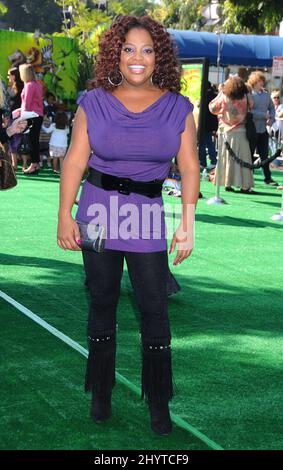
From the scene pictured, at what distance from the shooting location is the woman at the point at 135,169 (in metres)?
3.84

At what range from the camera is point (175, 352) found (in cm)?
555

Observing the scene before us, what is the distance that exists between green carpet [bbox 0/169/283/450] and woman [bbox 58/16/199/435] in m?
0.36

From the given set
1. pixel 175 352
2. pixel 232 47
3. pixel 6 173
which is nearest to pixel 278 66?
pixel 232 47

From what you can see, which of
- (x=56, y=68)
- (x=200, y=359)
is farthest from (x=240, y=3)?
(x=200, y=359)

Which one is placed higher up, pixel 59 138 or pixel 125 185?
pixel 125 185

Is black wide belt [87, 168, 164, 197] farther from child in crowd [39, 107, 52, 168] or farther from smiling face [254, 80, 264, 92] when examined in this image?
child in crowd [39, 107, 52, 168]

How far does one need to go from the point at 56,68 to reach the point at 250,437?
19.3m

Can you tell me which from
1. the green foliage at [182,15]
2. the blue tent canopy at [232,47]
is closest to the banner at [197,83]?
the blue tent canopy at [232,47]

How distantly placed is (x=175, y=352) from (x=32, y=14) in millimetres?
79613

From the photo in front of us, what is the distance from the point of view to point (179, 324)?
20.7 feet

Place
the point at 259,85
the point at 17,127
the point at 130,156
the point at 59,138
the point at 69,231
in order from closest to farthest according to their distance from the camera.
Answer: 1. the point at 130,156
2. the point at 69,231
3. the point at 17,127
4. the point at 259,85
5. the point at 59,138

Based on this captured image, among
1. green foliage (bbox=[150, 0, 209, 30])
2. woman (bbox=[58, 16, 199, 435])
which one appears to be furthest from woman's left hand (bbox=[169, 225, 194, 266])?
green foliage (bbox=[150, 0, 209, 30])

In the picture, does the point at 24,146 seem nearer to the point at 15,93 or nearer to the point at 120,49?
the point at 15,93

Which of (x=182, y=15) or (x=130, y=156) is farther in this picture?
(x=182, y=15)
